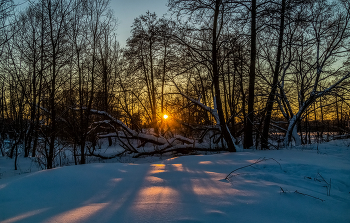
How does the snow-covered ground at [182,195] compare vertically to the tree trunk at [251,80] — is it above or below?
below

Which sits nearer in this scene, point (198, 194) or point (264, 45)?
point (198, 194)

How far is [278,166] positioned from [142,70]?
523 inches

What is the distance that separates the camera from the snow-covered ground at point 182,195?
1955 mm

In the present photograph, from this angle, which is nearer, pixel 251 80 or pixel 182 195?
pixel 182 195

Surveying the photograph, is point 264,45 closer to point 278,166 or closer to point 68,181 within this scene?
point 278,166

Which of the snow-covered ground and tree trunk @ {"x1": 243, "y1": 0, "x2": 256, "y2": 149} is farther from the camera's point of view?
tree trunk @ {"x1": 243, "y1": 0, "x2": 256, "y2": 149}

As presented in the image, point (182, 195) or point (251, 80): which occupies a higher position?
point (251, 80)

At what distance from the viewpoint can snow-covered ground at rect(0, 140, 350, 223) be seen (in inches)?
77.0

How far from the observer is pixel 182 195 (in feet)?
8.15

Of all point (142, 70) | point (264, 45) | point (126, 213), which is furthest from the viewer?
point (142, 70)

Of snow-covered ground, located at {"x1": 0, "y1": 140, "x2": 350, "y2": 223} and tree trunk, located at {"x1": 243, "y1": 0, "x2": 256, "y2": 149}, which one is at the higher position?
tree trunk, located at {"x1": 243, "y1": 0, "x2": 256, "y2": 149}

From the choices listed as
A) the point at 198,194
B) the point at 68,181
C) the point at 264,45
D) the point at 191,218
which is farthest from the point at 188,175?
the point at 264,45

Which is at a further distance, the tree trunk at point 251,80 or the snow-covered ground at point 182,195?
the tree trunk at point 251,80

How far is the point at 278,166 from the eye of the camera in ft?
13.1
